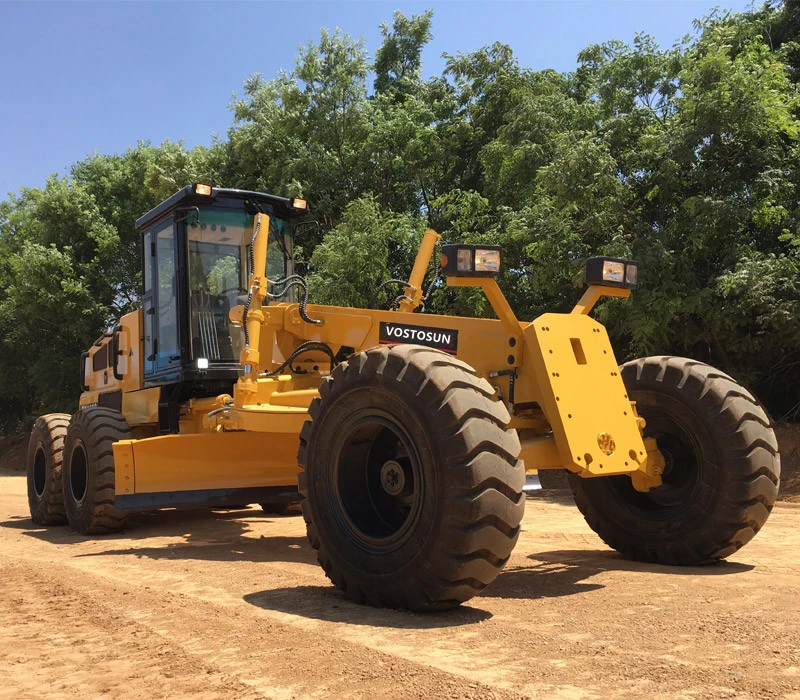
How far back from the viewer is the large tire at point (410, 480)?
423 centimetres

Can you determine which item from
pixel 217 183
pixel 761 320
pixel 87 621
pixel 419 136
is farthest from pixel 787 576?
pixel 217 183

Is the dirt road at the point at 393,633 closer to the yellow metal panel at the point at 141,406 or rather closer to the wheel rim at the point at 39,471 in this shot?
the yellow metal panel at the point at 141,406

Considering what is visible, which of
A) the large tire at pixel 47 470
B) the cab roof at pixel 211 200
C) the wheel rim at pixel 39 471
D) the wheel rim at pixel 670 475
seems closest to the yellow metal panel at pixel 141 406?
the large tire at pixel 47 470

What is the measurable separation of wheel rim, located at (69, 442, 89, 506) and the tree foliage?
24.2 ft

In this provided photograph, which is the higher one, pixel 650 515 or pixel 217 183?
pixel 217 183

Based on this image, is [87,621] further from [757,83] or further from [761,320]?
[757,83]

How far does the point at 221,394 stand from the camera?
845 centimetres

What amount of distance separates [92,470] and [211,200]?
9.63 feet

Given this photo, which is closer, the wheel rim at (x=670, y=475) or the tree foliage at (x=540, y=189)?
the wheel rim at (x=670, y=475)

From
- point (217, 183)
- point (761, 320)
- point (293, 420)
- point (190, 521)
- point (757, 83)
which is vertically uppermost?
point (217, 183)

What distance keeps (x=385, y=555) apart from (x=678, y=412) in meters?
2.46

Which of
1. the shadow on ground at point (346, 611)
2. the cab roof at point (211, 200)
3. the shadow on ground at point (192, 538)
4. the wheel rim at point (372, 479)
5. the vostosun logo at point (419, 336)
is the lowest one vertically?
the shadow on ground at point (192, 538)

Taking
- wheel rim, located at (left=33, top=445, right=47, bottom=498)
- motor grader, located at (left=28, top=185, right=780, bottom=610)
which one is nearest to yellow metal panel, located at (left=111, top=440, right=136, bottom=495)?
motor grader, located at (left=28, top=185, right=780, bottom=610)

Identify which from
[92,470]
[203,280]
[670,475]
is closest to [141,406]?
[92,470]
